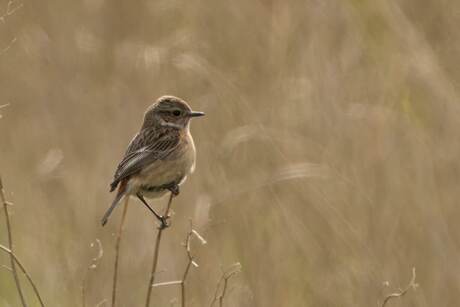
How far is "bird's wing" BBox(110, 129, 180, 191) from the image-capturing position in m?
5.93

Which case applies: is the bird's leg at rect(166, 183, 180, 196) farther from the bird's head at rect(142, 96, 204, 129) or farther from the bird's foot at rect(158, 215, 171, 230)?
→ the bird's head at rect(142, 96, 204, 129)

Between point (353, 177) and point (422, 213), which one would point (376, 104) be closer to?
point (353, 177)

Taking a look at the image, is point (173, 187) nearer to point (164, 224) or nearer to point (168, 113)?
point (164, 224)

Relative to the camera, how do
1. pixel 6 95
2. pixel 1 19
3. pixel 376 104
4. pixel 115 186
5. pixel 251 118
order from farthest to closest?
pixel 6 95 < pixel 376 104 < pixel 251 118 < pixel 115 186 < pixel 1 19

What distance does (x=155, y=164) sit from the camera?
19.8 ft

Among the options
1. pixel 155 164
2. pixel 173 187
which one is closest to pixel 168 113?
pixel 155 164

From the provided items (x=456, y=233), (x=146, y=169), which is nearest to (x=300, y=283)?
(x=456, y=233)

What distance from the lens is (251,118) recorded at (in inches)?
259

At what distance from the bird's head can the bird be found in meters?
0.03

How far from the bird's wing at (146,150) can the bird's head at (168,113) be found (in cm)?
15

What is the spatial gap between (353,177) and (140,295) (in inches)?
65.9

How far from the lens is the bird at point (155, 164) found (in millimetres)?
5922

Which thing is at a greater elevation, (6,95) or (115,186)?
(6,95)

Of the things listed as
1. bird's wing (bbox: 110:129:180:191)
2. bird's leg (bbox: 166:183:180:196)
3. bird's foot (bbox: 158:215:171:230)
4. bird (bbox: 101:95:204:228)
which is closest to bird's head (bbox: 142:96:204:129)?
bird (bbox: 101:95:204:228)
